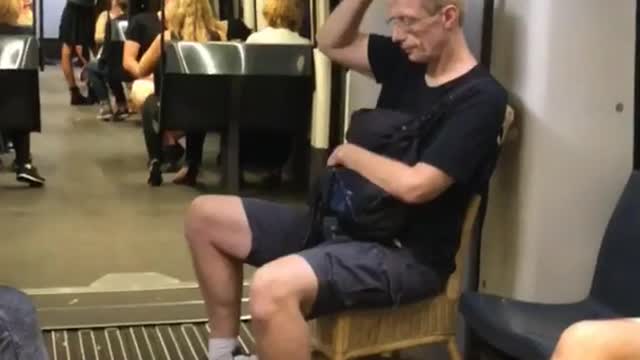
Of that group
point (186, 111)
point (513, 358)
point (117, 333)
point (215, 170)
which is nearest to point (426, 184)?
point (513, 358)

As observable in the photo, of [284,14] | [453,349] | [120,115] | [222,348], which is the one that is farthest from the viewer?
[120,115]

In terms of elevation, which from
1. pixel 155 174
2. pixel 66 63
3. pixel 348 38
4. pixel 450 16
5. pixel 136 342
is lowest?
pixel 155 174

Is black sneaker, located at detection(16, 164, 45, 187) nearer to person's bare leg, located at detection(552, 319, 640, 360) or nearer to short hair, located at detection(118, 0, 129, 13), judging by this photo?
short hair, located at detection(118, 0, 129, 13)

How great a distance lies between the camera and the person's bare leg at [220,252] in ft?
9.62

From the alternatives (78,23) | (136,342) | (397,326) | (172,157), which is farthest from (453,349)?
(78,23)

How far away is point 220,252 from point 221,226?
80 mm

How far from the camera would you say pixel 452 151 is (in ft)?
8.45

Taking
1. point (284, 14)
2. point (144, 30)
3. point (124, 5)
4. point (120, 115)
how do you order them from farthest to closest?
1. point (120, 115)
2. point (124, 5)
3. point (144, 30)
4. point (284, 14)

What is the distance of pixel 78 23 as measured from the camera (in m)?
6.35

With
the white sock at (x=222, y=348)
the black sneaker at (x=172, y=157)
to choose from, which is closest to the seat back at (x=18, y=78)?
the black sneaker at (x=172, y=157)

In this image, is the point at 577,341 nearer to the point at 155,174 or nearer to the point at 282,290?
the point at 282,290

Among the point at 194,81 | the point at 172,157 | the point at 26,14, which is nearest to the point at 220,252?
the point at 194,81

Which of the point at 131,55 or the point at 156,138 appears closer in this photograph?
the point at 131,55

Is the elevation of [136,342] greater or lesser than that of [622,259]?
lesser
